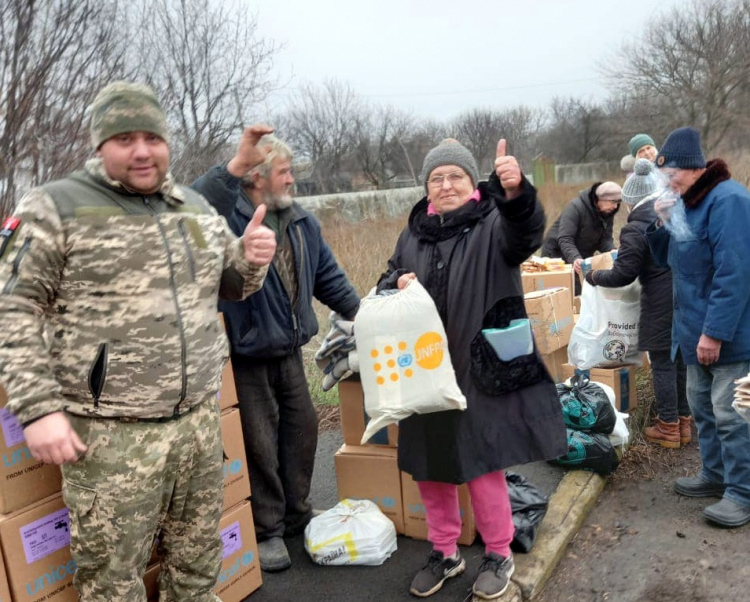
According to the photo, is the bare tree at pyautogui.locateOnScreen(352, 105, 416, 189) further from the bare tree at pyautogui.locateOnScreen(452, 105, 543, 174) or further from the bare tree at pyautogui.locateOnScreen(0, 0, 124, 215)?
the bare tree at pyautogui.locateOnScreen(0, 0, 124, 215)

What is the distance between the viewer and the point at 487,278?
2.60 metres

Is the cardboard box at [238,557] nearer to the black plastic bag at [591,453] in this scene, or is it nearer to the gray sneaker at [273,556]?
the gray sneaker at [273,556]

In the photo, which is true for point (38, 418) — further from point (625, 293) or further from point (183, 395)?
point (625, 293)

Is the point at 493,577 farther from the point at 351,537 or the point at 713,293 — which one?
the point at 713,293

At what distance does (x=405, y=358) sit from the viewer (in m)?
2.50

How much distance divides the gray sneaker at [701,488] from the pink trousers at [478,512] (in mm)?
1469

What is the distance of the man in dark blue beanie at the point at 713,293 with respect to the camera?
3.11m

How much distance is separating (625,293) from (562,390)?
0.94 meters

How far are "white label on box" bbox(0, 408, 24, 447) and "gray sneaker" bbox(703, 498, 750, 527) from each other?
332cm

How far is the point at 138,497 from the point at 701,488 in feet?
10.5

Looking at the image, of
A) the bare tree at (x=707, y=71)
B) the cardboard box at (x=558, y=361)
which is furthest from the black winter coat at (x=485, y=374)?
the bare tree at (x=707, y=71)

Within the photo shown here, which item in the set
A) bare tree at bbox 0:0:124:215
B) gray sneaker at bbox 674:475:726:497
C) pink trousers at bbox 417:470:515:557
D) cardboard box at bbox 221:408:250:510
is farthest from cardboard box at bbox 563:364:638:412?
bare tree at bbox 0:0:124:215

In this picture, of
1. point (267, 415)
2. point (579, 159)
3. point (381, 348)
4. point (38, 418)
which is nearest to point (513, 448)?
point (381, 348)

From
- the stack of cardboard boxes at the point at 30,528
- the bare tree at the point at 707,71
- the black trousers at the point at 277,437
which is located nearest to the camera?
the stack of cardboard boxes at the point at 30,528
